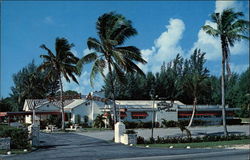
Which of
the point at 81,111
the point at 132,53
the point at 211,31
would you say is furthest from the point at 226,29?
the point at 81,111

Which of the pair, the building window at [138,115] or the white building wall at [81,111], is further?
the white building wall at [81,111]

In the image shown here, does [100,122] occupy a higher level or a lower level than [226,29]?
A: lower

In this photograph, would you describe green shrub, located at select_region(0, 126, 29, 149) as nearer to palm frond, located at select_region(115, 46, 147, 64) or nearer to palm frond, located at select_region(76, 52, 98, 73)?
palm frond, located at select_region(76, 52, 98, 73)

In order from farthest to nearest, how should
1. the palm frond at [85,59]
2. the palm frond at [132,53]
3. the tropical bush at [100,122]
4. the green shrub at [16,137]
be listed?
the tropical bush at [100,122]
the palm frond at [85,59]
the palm frond at [132,53]
the green shrub at [16,137]

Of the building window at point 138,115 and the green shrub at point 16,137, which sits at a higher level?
the building window at point 138,115

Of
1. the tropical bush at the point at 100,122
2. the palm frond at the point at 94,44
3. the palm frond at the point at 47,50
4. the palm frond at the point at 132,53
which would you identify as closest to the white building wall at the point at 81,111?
the tropical bush at the point at 100,122

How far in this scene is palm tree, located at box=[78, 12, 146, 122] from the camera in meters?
24.2

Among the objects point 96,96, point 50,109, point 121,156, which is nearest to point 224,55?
point 121,156

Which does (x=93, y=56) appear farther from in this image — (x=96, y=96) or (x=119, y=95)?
(x=119, y=95)

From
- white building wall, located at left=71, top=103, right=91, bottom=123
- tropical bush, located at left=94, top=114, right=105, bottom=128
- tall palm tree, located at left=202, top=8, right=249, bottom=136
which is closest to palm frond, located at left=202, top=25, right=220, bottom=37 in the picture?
tall palm tree, located at left=202, top=8, right=249, bottom=136

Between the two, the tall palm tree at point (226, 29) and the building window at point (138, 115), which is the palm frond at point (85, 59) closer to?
the tall palm tree at point (226, 29)

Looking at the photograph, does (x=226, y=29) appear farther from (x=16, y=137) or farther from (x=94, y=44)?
(x=16, y=137)

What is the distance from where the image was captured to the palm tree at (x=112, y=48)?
24.2m

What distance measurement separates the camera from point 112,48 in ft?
80.0
